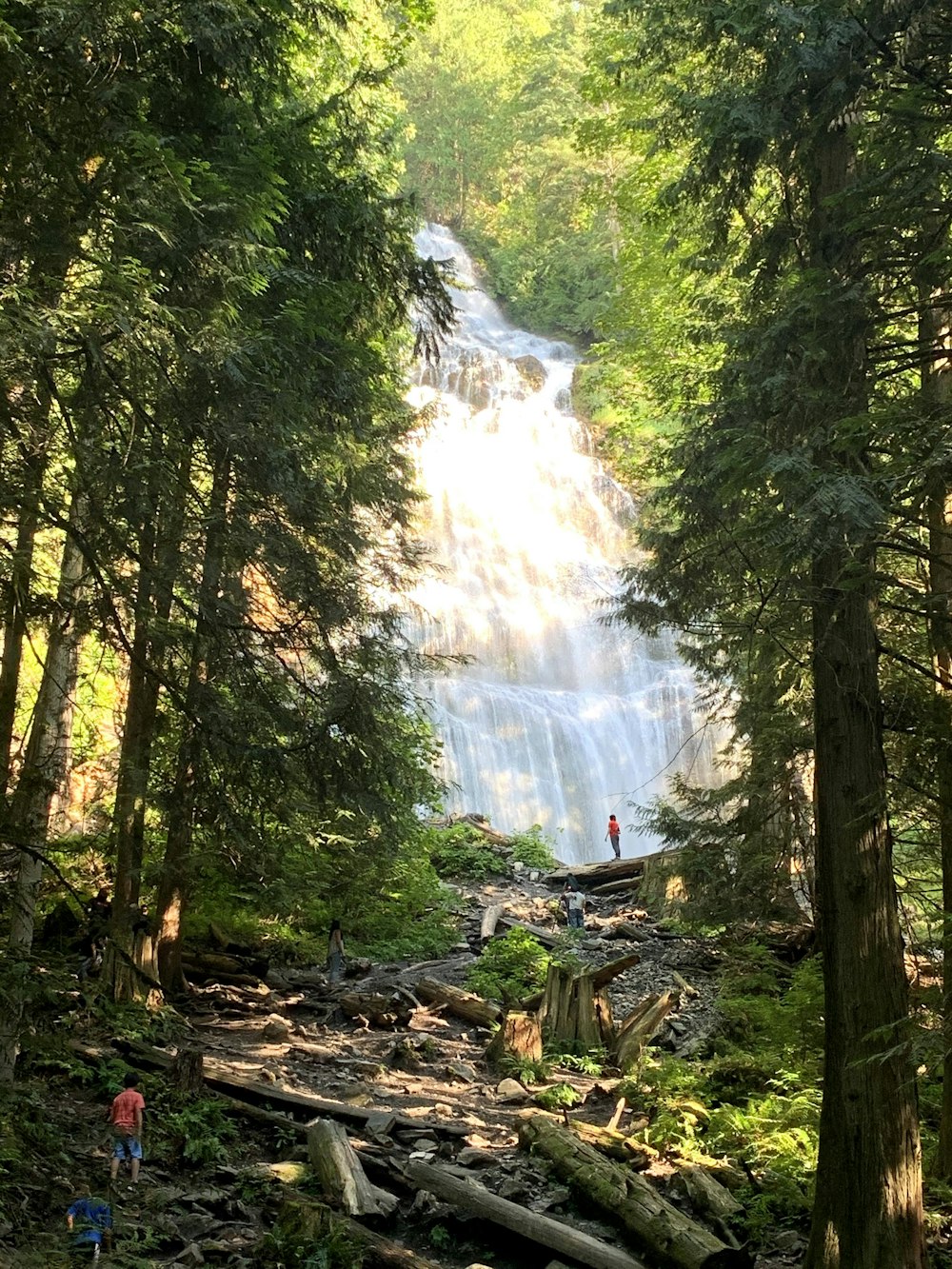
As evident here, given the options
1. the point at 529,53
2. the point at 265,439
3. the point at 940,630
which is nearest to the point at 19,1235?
the point at 265,439

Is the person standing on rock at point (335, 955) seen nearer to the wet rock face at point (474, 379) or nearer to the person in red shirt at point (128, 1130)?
the person in red shirt at point (128, 1130)

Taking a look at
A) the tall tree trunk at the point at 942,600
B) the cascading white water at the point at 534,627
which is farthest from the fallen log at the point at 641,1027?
the cascading white water at the point at 534,627

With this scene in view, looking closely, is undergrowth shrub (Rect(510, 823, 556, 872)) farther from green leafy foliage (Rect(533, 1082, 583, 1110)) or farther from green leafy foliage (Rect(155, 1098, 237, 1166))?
green leafy foliage (Rect(155, 1098, 237, 1166))

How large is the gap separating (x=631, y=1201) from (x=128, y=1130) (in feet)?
10.4

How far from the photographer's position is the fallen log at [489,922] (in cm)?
1511

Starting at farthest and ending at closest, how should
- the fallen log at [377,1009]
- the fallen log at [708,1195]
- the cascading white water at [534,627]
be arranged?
the cascading white water at [534,627], the fallen log at [377,1009], the fallen log at [708,1195]

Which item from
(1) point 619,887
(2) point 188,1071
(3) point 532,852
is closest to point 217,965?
(2) point 188,1071

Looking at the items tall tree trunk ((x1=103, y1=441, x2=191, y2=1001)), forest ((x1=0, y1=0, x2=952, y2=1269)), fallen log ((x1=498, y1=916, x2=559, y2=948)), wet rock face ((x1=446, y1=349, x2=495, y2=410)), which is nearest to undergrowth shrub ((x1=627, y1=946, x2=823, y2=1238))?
forest ((x1=0, y1=0, x2=952, y2=1269))

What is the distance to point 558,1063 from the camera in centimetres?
980

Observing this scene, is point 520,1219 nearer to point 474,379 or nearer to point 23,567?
point 23,567

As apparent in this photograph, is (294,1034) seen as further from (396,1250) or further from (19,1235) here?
(19,1235)

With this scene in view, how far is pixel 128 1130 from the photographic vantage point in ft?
19.3

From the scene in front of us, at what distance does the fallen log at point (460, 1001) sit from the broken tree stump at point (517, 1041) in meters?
1.04

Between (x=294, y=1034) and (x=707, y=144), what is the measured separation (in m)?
9.10
